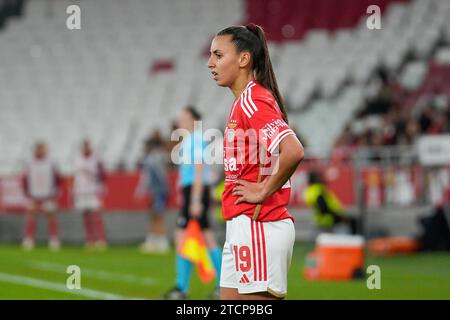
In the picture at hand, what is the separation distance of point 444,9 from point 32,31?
39.5 ft

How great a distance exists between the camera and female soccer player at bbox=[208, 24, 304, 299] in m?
5.50

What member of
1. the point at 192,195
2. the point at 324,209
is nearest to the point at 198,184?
the point at 192,195

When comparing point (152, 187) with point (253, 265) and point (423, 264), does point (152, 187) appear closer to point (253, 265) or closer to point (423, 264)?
point (423, 264)

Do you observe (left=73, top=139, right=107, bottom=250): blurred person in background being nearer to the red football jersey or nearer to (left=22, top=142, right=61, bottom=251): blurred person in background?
(left=22, top=142, right=61, bottom=251): blurred person in background

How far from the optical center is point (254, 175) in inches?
→ 220

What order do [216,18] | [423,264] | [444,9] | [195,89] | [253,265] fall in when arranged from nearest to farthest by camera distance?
[253,265] → [423,264] → [444,9] → [195,89] → [216,18]

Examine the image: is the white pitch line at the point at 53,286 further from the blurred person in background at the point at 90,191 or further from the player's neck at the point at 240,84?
the blurred person in background at the point at 90,191

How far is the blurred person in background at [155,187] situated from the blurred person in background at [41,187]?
184 centimetres

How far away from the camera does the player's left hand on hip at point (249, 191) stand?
552 centimetres

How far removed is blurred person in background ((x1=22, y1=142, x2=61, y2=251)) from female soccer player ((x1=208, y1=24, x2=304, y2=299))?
50.3 feet

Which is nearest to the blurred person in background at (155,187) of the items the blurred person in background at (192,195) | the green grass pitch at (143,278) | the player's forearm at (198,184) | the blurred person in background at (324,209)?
the green grass pitch at (143,278)

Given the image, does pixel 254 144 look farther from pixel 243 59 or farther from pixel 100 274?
pixel 100 274

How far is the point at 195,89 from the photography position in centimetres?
2838

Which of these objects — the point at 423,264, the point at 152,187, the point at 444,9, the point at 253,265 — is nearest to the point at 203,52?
the point at 444,9
